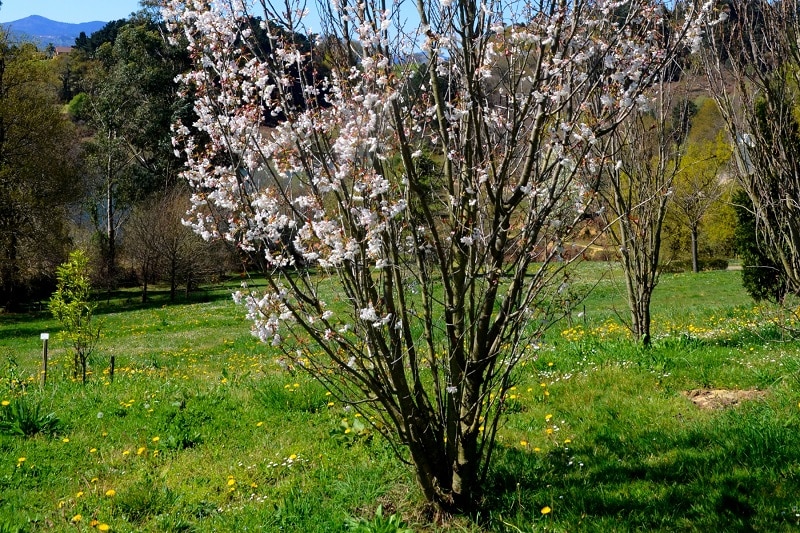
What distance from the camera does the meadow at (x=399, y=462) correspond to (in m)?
3.43

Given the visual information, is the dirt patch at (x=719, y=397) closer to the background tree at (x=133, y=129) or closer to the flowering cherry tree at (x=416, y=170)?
the flowering cherry tree at (x=416, y=170)

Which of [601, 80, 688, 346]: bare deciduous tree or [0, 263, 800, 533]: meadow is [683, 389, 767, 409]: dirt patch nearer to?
[0, 263, 800, 533]: meadow

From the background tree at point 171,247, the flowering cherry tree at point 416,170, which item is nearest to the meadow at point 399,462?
the flowering cherry tree at point 416,170

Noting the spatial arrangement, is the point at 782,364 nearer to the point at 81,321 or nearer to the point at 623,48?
the point at 623,48

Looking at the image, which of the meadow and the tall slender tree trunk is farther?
the tall slender tree trunk

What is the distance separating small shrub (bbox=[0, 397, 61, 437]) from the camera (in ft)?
17.2

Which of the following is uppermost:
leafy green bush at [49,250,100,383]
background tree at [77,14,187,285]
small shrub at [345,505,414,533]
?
background tree at [77,14,187,285]

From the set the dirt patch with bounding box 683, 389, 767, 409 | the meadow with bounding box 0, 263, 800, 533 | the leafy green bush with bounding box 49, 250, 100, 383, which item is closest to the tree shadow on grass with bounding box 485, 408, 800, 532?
the meadow with bounding box 0, 263, 800, 533

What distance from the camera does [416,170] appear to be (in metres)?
3.31

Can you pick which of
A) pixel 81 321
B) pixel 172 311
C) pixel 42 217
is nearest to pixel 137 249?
pixel 42 217

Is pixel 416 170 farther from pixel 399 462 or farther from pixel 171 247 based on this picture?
pixel 171 247

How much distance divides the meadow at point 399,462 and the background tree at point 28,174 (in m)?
20.7

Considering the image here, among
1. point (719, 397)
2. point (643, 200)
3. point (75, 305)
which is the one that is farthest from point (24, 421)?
point (643, 200)

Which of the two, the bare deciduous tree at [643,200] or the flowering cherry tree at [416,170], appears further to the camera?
the bare deciduous tree at [643,200]
